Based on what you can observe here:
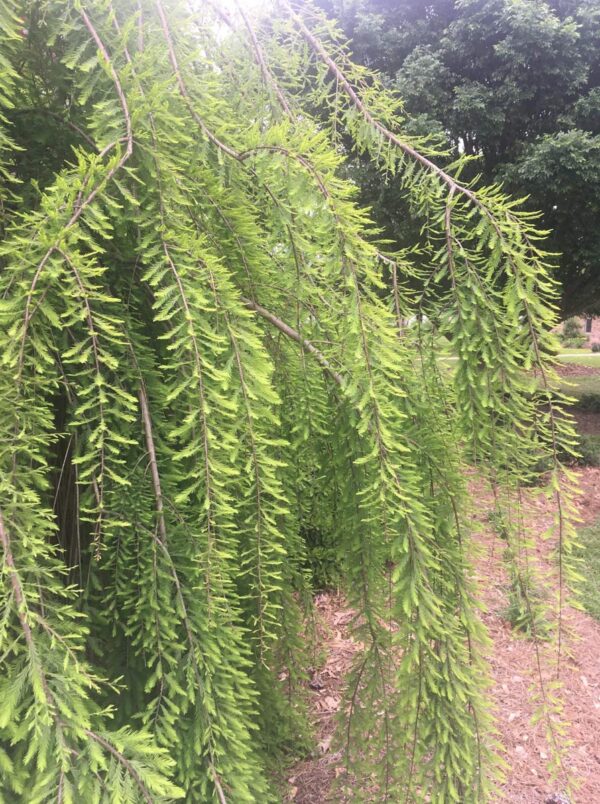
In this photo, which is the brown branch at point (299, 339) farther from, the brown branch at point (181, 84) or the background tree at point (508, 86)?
the background tree at point (508, 86)

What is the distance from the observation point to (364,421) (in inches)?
37.7

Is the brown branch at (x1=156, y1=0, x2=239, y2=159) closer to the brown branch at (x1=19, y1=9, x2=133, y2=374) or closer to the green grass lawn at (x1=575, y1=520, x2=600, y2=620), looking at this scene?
the brown branch at (x1=19, y1=9, x2=133, y2=374)

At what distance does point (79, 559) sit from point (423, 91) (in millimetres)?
6203

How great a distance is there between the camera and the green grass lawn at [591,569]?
3.78 metres

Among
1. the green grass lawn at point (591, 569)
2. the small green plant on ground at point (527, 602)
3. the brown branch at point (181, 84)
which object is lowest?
the green grass lawn at point (591, 569)

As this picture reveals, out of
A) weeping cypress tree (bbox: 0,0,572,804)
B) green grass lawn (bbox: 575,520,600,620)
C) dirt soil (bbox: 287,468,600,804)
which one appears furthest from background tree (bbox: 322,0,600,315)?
weeping cypress tree (bbox: 0,0,572,804)

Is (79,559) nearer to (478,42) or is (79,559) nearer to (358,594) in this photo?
(358,594)

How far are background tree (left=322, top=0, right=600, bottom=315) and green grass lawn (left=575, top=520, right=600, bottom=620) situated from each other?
3439 mm

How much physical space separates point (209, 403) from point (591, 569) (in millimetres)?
4440

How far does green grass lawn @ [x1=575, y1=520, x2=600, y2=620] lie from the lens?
3.78 meters

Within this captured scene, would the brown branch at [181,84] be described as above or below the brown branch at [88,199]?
above

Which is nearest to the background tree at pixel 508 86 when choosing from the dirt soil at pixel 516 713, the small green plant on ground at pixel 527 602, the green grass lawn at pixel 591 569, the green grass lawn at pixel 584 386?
the green grass lawn at pixel 591 569

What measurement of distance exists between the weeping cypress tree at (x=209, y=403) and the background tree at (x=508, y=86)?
491cm

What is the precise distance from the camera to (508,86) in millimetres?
5738
